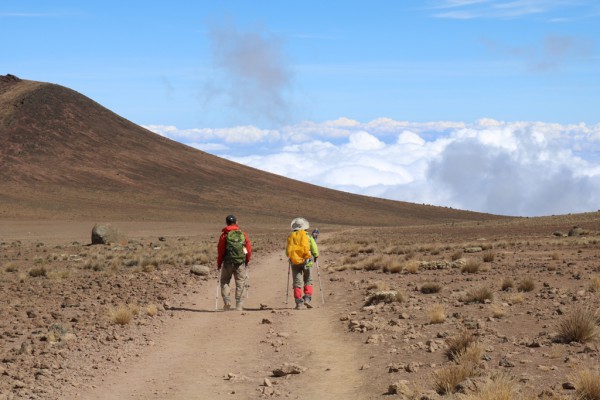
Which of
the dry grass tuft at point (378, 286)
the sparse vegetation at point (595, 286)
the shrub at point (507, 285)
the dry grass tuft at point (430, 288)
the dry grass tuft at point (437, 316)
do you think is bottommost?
the dry grass tuft at point (437, 316)

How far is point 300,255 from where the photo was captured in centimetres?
1480

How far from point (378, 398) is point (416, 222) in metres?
95.1

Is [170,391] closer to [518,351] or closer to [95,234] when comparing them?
[518,351]

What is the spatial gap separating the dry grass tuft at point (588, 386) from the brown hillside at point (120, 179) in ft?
227

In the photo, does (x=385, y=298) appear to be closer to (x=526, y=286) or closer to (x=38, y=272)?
(x=526, y=286)

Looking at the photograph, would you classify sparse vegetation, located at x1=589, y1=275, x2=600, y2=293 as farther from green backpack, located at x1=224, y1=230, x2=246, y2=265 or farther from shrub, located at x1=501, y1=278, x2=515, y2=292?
green backpack, located at x1=224, y1=230, x2=246, y2=265

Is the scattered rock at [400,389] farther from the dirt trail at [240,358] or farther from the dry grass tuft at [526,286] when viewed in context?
the dry grass tuft at [526,286]

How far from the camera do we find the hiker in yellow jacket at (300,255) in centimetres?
1477

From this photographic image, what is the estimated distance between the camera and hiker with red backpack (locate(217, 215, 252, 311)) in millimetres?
14703

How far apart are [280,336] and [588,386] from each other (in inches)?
212

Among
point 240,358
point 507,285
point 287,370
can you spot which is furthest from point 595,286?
point 287,370

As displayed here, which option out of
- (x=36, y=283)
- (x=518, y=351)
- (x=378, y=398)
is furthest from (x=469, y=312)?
(x=36, y=283)

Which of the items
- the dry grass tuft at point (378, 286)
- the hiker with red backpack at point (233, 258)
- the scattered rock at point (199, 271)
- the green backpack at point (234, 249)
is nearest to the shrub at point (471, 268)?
the dry grass tuft at point (378, 286)

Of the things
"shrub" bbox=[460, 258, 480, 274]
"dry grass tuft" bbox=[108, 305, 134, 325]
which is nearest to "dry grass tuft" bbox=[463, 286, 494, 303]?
"dry grass tuft" bbox=[108, 305, 134, 325]
